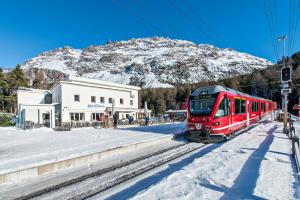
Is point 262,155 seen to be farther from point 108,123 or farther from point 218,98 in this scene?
point 108,123

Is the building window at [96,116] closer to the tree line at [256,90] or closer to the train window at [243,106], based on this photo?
the train window at [243,106]

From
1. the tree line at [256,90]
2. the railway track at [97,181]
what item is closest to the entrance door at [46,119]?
the railway track at [97,181]

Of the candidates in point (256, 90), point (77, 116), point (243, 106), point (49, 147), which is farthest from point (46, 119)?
point (256, 90)

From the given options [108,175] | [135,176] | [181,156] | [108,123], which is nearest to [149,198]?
[135,176]

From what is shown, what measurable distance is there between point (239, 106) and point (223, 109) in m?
3.16

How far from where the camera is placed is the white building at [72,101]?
29.4 meters

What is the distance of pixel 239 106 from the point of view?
15430mm

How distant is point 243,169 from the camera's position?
22.2 feet

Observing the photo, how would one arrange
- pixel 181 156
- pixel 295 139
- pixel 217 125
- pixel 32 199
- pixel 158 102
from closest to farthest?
pixel 32 199 → pixel 295 139 → pixel 181 156 → pixel 217 125 → pixel 158 102

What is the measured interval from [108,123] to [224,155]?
61.6ft

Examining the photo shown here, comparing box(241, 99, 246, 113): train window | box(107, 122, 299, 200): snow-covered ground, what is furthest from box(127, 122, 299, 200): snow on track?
box(241, 99, 246, 113): train window

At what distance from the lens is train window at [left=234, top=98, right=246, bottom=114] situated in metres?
14.6

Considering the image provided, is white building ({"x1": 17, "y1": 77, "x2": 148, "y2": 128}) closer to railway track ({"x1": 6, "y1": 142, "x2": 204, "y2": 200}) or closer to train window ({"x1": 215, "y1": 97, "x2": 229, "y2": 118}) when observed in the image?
train window ({"x1": 215, "y1": 97, "x2": 229, "y2": 118})

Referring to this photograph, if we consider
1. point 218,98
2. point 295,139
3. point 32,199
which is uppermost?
point 218,98
